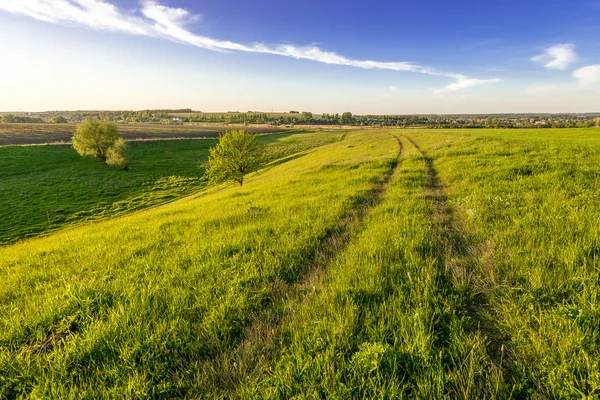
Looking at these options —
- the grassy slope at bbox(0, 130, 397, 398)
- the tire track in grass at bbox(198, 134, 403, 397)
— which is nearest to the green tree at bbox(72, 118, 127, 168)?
the grassy slope at bbox(0, 130, 397, 398)

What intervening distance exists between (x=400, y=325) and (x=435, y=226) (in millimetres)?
4477

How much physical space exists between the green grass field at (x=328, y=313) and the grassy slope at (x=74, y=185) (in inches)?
1164

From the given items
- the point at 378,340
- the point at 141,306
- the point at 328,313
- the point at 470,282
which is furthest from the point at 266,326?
the point at 470,282

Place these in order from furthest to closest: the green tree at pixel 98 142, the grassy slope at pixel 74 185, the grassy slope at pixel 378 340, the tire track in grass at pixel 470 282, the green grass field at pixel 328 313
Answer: the green tree at pixel 98 142, the grassy slope at pixel 74 185, the tire track in grass at pixel 470 282, the green grass field at pixel 328 313, the grassy slope at pixel 378 340

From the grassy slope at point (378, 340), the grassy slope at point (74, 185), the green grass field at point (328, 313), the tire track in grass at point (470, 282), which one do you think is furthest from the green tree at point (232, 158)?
the grassy slope at point (378, 340)

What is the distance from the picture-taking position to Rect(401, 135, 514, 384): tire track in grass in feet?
9.95

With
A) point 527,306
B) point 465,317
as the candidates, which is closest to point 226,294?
point 465,317

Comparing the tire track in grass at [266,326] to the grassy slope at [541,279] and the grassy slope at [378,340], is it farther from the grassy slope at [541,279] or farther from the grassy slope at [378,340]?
the grassy slope at [541,279]

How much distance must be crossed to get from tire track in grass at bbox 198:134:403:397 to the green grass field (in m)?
0.02

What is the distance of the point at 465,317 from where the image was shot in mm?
3424

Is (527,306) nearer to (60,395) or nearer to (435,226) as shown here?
(435,226)

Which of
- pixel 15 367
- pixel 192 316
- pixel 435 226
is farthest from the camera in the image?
pixel 435 226

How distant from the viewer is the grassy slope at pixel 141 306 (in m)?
2.93

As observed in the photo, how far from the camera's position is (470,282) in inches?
168
